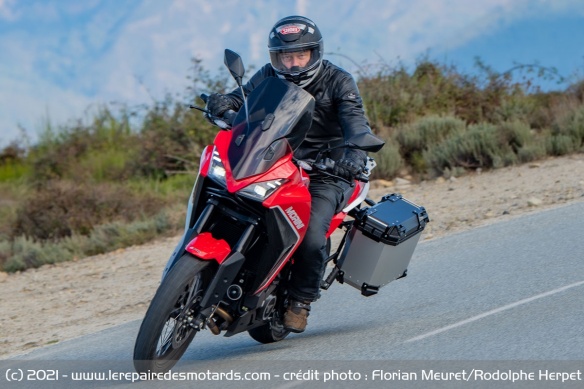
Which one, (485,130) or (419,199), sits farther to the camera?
(485,130)

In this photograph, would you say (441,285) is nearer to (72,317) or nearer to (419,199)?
(72,317)

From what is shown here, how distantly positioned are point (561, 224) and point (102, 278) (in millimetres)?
5694

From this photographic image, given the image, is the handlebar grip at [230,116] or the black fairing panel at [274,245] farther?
the handlebar grip at [230,116]

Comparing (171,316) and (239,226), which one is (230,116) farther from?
(171,316)

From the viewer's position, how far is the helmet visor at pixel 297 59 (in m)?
6.77

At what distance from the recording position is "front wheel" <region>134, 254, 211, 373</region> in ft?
18.3

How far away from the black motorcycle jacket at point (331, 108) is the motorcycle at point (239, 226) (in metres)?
0.46

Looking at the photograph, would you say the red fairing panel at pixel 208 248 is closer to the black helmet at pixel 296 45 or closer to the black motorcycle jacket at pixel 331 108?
the black motorcycle jacket at pixel 331 108

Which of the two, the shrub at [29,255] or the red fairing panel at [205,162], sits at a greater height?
the red fairing panel at [205,162]

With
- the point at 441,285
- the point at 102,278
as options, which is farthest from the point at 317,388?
the point at 102,278

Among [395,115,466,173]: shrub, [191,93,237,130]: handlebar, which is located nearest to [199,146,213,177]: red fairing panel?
[191,93,237,130]: handlebar

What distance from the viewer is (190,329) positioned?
5.93 meters

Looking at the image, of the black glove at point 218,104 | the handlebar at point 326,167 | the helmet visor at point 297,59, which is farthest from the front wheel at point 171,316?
the helmet visor at point 297,59

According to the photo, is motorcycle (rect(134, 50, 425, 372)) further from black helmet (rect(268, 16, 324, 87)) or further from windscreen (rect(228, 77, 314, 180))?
black helmet (rect(268, 16, 324, 87))
